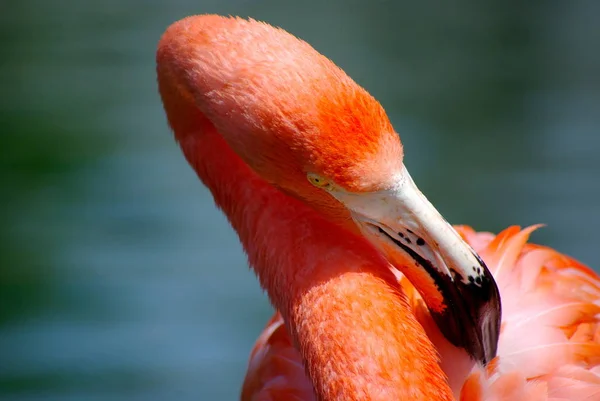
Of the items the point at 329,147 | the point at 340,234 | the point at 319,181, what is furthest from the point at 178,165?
the point at 329,147

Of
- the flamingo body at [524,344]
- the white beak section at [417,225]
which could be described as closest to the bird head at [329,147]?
the white beak section at [417,225]

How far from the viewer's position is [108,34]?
335 inches

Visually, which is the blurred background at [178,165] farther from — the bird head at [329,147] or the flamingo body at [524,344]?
the bird head at [329,147]

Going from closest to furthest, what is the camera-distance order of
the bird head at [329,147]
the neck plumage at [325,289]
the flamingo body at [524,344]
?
1. the bird head at [329,147]
2. the neck plumage at [325,289]
3. the flamingo body at [524,344]

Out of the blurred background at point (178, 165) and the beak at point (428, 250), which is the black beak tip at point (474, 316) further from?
the blurred background at point (178, 165)

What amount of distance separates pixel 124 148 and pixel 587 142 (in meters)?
3.80

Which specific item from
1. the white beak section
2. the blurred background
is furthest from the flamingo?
the blurred background

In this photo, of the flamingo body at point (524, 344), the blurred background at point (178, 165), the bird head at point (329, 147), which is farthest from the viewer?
the blurred background at point (178, 165)

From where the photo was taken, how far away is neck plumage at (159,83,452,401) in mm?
2049

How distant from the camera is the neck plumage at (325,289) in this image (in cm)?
205

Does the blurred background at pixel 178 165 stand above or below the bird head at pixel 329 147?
above

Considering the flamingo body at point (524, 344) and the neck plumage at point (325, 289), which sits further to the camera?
the flamingo body at point (524, 344)

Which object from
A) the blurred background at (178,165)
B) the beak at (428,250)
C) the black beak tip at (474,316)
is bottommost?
the black beak tip at (474,316)

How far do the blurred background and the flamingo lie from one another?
258 cm
